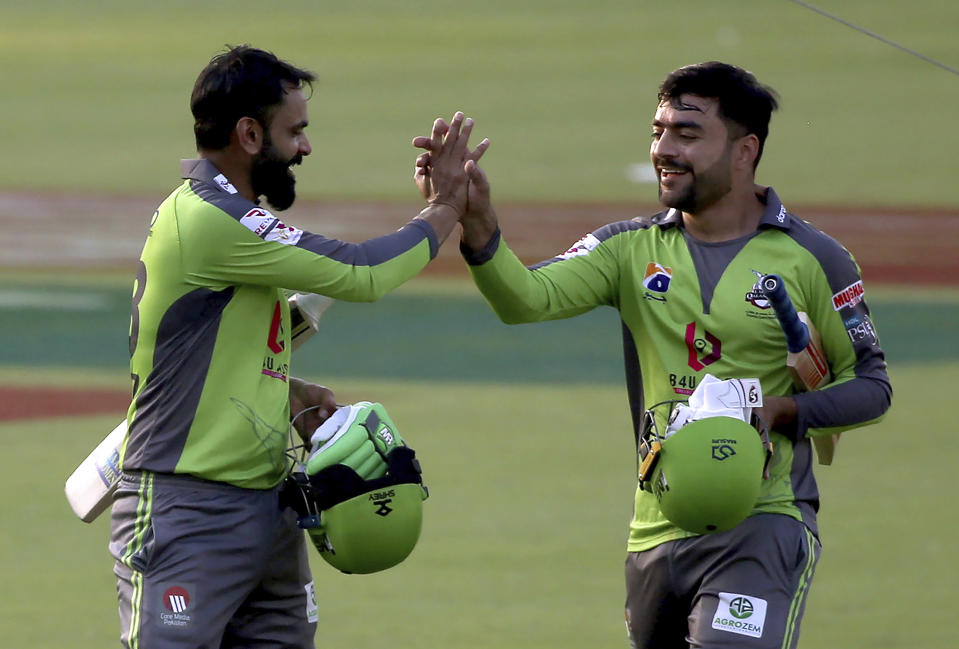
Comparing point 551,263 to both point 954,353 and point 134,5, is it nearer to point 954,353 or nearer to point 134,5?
point 954,353

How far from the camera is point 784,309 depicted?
4.59 meters

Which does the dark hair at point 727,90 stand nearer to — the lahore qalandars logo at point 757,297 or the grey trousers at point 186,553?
the lahore qalandars logo at point 757,297

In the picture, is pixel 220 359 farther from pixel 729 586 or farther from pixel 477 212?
pixel 729 586

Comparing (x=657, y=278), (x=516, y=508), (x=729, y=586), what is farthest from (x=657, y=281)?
(x=516, y=508)

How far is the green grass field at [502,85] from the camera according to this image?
80.8ft

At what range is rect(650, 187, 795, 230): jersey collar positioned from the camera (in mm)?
4926

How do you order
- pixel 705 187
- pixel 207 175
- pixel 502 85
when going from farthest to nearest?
pixel 502 85 → pixel 705 187 → pixel 207 175

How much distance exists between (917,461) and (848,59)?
25.8 m

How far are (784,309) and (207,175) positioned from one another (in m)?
1.73

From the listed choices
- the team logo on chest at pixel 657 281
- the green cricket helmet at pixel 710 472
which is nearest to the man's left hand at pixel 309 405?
the team logo on chest at pixel 657 281

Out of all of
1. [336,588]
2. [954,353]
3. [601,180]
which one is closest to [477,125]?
[601,180]

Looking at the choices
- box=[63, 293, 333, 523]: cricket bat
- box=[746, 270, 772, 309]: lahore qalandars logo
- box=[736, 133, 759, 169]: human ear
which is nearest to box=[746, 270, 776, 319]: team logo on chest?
box=[746, 270, 772, 309]: lahore qalandars logo

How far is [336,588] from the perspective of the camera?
8008 mm

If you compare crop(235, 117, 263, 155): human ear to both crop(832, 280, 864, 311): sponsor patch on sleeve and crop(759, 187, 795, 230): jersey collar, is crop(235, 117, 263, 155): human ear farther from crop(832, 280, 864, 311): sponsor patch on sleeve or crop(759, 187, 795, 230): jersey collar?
crop(832, 280, 864, 311): sponsor patch on sleeve
